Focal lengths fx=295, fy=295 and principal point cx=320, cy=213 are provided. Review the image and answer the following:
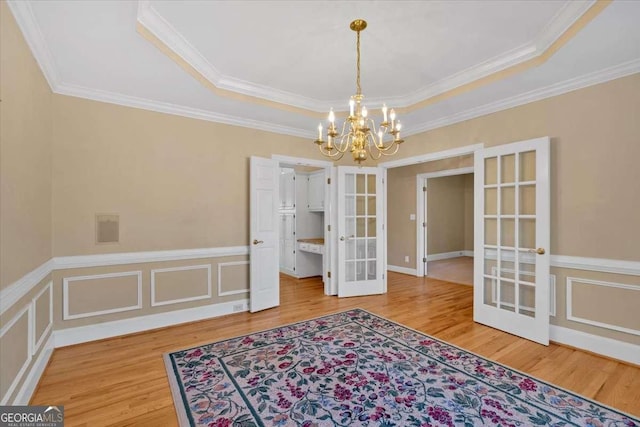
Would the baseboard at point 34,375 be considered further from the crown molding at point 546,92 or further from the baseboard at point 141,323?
the crown molding at point 546,92

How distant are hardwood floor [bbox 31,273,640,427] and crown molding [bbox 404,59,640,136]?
2.69 m

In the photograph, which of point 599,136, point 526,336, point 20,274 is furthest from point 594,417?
point 20,274

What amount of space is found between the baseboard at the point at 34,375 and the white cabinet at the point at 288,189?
444 centimetres

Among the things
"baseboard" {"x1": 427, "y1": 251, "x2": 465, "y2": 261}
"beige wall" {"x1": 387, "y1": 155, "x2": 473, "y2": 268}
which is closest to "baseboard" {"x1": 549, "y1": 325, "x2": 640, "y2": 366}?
"beige wall" {"x1": 387, "y1": 155, "x2": 473, "y2": 268}

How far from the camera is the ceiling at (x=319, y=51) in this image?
2.19 m

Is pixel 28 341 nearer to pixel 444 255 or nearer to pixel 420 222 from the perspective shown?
pixel 420 222

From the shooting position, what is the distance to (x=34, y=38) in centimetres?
219

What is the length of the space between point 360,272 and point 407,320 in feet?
4.51

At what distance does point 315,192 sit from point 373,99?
2803mm

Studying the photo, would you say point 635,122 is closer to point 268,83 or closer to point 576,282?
point 576,282

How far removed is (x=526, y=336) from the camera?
326 centimetres

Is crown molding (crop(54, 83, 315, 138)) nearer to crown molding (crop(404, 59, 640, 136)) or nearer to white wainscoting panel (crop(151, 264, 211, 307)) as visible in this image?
white wainscoting panel (crop(151, 264, 211, 307))

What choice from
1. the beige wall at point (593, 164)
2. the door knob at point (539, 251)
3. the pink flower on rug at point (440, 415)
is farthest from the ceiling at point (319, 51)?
the pink flower on rug at point (440, 415)

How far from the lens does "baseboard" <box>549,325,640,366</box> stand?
271cm
